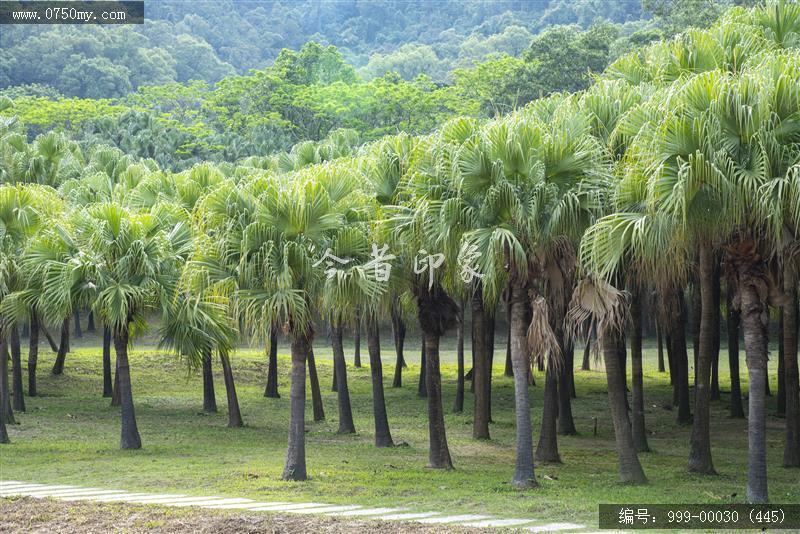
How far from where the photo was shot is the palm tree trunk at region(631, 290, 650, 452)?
22.1 m

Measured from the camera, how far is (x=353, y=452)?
23484 mm

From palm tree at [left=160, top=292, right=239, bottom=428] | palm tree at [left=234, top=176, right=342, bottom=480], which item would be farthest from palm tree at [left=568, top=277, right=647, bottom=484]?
palm tree at [left=160, top=292, right=239, bottom=428]

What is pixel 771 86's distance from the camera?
45.8ft

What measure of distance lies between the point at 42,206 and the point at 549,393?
14.1m

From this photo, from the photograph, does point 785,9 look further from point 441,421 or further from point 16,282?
point 16,282

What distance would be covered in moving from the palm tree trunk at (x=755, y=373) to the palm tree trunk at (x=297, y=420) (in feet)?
27.3

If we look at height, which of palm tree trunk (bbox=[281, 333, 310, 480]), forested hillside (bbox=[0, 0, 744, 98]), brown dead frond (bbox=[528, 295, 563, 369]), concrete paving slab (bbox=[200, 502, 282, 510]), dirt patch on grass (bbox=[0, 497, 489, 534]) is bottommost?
concrete paving slab (bbox=[200, 502, 282, 510])

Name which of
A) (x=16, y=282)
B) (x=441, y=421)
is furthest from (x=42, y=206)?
(x=441, y=421)

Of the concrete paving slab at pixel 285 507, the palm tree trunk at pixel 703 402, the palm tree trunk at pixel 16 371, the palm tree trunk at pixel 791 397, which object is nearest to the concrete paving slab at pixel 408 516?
the concrete paving slab at pixel 285 507

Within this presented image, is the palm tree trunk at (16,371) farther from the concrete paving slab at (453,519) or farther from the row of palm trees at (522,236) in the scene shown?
the concrete paving slab at (453,519)

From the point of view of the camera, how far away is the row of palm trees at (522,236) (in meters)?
14.4

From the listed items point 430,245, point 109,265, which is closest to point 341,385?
point 109,265

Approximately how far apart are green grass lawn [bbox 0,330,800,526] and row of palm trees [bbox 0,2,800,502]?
96 centimetres

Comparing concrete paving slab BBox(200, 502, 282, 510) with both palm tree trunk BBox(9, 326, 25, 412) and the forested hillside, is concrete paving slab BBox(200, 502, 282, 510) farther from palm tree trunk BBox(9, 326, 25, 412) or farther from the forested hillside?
the forested hillside
